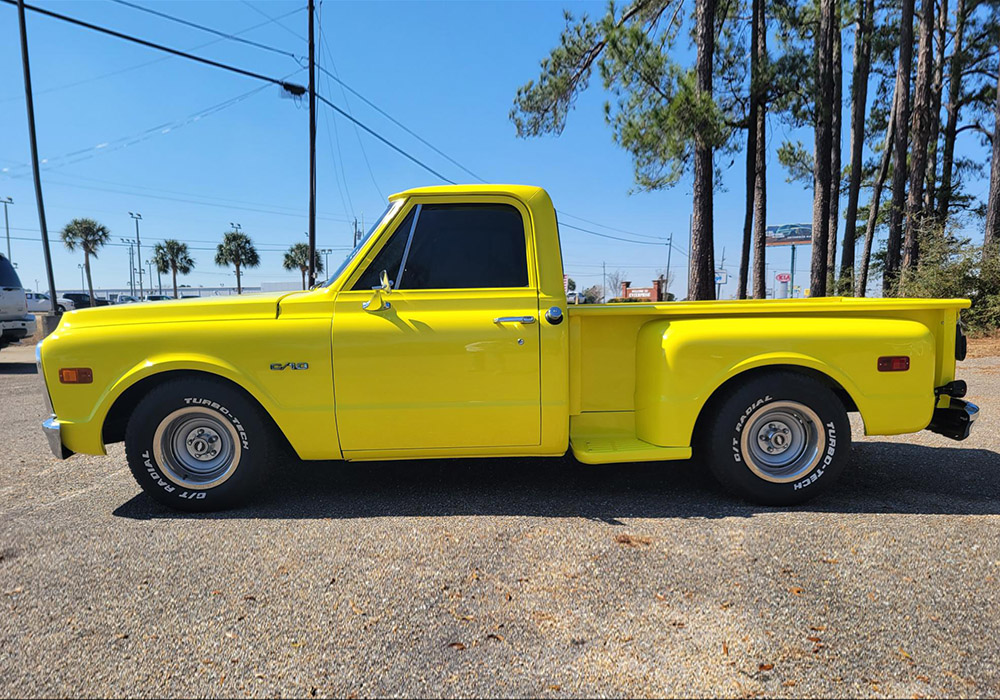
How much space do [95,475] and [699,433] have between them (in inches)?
181

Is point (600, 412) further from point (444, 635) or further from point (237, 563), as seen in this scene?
point (237, 563)

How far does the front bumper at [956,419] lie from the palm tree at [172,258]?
294ft

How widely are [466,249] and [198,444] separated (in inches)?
82.3

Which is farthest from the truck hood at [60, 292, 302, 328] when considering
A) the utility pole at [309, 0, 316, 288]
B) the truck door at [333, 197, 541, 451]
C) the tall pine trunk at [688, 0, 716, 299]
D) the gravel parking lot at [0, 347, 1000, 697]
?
the utility pole at [309, 0, 316, 288]

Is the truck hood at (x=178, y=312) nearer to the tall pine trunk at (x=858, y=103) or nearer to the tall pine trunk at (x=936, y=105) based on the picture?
the tall pine trunk at (x=858, y=103)

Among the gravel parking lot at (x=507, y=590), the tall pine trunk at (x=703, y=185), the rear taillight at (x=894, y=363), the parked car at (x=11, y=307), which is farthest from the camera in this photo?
the tall pine trunk at (x=703, y=185)

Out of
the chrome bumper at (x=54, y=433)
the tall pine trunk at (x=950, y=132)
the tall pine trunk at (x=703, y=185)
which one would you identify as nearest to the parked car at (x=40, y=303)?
the tall pine trunk at (x=703, y=185)

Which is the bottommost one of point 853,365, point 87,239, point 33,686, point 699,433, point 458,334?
point 33,686

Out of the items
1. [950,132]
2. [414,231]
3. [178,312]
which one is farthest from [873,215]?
[178,312]

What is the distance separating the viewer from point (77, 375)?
3562 mm

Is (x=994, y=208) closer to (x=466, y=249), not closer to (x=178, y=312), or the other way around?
(x=466, y=249)

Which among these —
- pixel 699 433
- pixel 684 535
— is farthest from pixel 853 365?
pixel 684 535

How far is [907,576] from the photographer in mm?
2736

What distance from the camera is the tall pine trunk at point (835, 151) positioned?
58.2 feet
